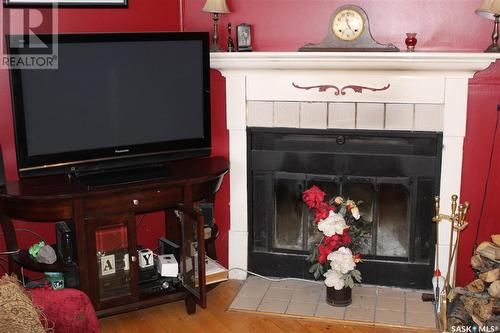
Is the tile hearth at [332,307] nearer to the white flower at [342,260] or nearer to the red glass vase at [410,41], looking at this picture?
the white flower at [342,260]

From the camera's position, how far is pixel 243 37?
12.0 feet

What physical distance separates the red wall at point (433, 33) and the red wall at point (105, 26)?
0.46 feet

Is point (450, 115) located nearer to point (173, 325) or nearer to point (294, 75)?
point (294, 75)

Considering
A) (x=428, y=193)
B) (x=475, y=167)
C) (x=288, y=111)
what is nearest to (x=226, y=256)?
(x=288, y=111)

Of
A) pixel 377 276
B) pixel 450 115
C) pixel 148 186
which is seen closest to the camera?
pixel 148 186

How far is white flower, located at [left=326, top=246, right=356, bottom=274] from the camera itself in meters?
3.45

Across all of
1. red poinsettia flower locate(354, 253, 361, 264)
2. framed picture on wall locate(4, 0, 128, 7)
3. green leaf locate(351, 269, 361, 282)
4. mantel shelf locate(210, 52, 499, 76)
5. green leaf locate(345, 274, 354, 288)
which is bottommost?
green leaf locate(345, 274, 354, 288)

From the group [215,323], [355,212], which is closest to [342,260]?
[355,212]

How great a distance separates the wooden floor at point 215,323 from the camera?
11.0ft

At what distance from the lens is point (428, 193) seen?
3.64 metres

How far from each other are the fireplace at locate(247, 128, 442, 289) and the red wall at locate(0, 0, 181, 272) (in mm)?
687

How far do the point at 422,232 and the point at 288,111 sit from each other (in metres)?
1.01

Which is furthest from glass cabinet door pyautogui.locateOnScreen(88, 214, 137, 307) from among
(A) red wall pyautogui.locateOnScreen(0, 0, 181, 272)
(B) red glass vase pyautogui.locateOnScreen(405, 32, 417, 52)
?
(B) red glass vase pyautogui.locateOnScreen(405, 32, 417, 52)

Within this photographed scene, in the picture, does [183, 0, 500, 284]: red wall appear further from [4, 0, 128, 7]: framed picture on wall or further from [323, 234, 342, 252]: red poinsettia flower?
[323, 234, 342, 252]: red poinsettia flower
